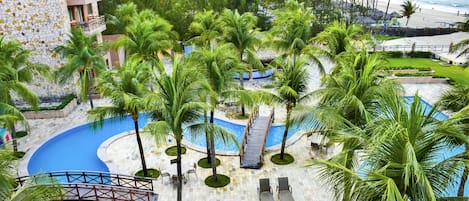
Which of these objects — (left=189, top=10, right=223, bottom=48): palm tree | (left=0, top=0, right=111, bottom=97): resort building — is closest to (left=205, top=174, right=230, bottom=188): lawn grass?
(left=189, top=10, right=223, bottom=48): palm tree

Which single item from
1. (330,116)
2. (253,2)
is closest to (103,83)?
(330,116)

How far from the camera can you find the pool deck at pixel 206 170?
1370 centimetres

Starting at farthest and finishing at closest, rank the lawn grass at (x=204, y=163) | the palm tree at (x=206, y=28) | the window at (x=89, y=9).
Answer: the window at (x=89, y=9) < the palm tree at (x=206, y=28) < the lawn grass at (x=204, y=163)

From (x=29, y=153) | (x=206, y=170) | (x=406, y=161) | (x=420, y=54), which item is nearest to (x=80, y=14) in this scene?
(x=29, y=153)

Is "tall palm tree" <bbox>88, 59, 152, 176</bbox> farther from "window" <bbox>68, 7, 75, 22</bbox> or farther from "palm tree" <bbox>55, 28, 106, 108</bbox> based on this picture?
"window" <bbox>68, 7, 75, 22</bbox>

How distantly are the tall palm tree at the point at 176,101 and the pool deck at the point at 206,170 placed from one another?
1.92m

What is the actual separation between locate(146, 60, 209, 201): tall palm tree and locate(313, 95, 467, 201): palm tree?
4.93m

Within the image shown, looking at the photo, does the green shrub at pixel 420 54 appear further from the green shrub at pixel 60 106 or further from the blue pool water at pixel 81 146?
the green shrub at pixel 60 106

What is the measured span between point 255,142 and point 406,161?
38.7ft

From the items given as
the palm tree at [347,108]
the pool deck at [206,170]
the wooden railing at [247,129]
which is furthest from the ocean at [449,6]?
the palm tree at [347,108]

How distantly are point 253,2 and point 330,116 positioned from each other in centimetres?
3334

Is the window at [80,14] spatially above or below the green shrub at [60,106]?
above

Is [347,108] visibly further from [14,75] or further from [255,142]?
[14,75]

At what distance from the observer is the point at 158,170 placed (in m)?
15.4
